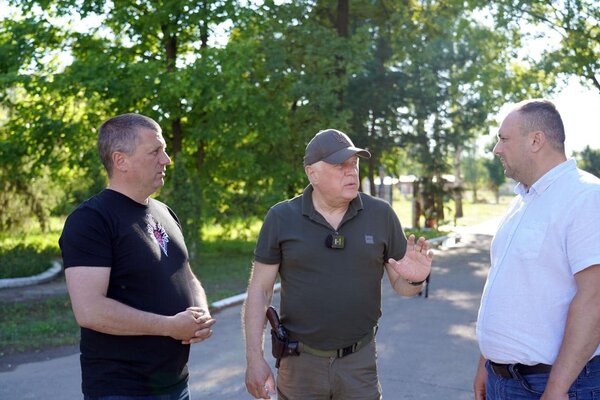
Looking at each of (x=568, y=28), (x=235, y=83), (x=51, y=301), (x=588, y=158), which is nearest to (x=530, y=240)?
(x=51, y=301)

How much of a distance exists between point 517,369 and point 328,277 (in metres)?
1.02

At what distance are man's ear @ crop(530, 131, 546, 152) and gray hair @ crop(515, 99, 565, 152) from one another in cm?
2

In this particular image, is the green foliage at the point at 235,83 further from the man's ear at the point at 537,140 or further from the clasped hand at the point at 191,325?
the man's ear at the point at 537,140

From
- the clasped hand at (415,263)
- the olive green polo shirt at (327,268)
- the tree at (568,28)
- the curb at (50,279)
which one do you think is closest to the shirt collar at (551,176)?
the clasped hand at (415,263)

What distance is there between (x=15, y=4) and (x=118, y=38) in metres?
2.85

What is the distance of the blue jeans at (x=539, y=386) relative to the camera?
9.37ft

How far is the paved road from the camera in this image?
21.1 feet

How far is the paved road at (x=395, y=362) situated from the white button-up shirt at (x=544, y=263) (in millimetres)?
3449

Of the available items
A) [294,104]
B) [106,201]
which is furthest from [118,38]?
[106,201]

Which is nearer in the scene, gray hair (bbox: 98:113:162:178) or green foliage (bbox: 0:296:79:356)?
gray hair (bbox: 98:113:162:178)

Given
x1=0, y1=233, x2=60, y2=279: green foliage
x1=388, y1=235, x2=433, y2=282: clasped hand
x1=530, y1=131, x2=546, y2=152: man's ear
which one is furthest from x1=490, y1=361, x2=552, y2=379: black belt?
x1=0, y1=233, x2=60, y2=279: green foliage

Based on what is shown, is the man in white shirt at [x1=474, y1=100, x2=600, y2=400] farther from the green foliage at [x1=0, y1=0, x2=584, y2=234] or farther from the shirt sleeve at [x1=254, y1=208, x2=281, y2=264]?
the green foliage at [x1=0, y1=0, x2=584, y2=234]

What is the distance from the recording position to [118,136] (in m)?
3.18

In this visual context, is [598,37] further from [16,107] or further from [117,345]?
[117,345]
